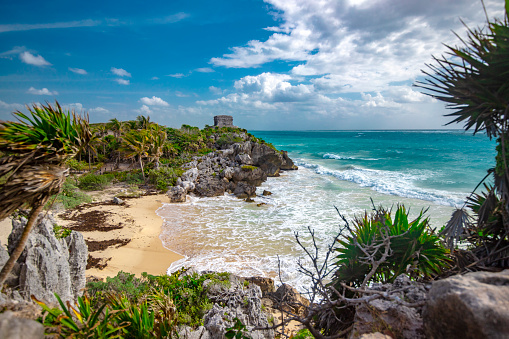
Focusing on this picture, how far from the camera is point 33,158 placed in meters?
3.47

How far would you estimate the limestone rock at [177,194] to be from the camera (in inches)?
738

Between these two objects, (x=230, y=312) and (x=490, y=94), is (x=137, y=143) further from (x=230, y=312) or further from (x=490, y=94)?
(x=490, y=94)

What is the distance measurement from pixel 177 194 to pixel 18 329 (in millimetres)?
17122

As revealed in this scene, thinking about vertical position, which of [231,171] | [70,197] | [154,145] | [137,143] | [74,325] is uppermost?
[137,143]

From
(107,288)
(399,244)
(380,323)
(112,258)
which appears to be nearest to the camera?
(380,323)

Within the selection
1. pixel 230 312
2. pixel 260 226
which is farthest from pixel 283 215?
pixel 230 312

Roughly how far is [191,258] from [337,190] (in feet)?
54.8

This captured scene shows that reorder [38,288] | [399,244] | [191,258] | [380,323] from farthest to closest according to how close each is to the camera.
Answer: [191,258] → [38,288] → [399,244] → [380,323]

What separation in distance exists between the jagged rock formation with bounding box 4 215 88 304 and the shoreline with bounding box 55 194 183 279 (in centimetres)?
220

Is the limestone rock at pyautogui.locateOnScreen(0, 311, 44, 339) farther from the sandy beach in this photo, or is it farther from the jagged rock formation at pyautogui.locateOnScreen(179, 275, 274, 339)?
the sandy beach

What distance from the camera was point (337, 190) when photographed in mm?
23125

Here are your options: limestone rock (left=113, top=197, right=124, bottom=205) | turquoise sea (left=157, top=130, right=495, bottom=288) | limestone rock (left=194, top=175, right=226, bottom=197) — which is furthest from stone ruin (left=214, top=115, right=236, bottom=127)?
limestone rock (left=113, top=197, right=124, bottom=205)

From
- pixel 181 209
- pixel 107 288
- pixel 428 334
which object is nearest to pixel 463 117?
pixel 428 334

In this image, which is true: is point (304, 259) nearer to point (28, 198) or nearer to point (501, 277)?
point (501, 277)
